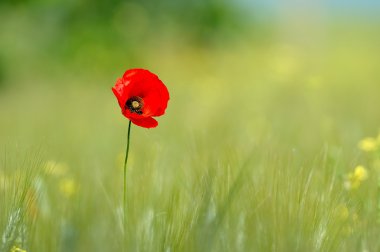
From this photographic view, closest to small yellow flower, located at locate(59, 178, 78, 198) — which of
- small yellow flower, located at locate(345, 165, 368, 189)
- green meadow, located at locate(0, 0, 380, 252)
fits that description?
green meadow, located at locate(0, 0, 380, 252)

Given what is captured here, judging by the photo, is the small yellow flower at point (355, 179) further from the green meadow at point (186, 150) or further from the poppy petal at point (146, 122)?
the poppy petal at point (146, 122)

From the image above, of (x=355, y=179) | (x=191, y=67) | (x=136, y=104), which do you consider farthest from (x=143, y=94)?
(x=191, y=67)

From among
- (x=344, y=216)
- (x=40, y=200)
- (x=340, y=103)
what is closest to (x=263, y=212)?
(x=344, y=216)

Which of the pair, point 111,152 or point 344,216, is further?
point 111,152

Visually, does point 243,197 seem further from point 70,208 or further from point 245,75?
point 245,75

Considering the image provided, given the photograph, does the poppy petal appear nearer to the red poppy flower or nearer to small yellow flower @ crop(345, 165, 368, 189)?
the red poppy flower

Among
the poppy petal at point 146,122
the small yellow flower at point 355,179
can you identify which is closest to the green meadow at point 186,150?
the small yellow flower at point 355,179
